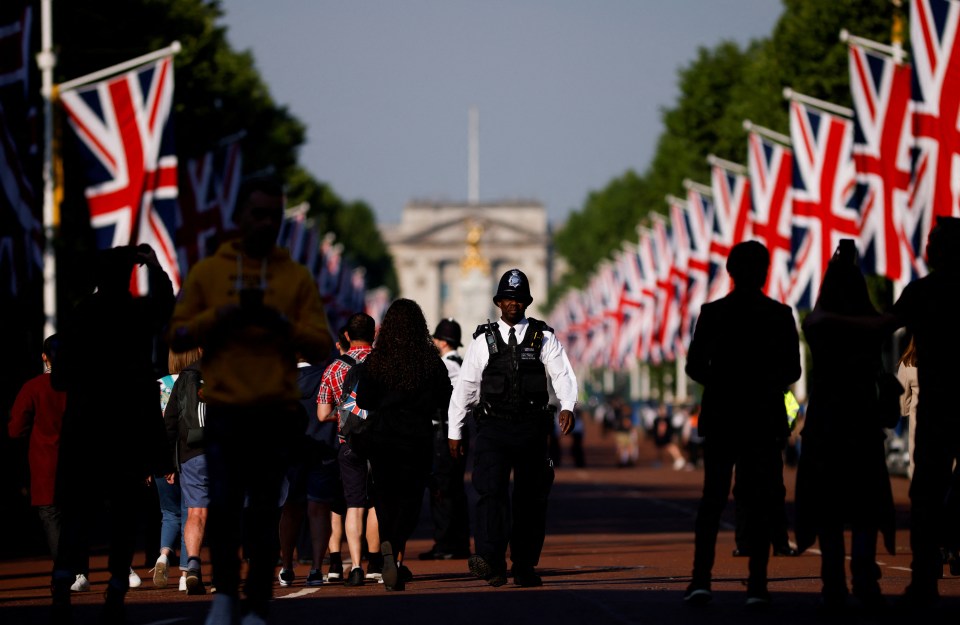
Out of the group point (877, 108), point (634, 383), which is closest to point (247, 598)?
point (877, 108)

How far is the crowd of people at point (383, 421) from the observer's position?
795 centimetres

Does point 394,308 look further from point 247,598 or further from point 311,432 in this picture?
point 247,598

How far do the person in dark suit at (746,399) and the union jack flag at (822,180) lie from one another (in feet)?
70.7

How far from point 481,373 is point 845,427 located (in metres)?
2.87

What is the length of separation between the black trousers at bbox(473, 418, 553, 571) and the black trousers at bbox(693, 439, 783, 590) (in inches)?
83.3

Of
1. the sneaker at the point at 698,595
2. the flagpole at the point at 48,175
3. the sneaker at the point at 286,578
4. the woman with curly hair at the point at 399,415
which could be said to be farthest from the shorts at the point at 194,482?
the flagpole at the point at 48,175

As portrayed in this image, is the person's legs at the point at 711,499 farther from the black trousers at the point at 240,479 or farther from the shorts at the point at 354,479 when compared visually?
the shorts at the point at 354,479

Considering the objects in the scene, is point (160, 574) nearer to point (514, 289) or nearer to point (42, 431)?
point (42, 431)

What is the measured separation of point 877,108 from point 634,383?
3161 inches

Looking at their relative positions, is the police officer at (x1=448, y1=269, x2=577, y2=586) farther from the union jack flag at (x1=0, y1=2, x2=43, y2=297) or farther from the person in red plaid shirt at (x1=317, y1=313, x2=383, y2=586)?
the union jack flag at (x1=0, y1=2, x2=43, y2=297)

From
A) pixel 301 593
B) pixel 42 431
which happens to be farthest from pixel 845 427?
pixel 42 431

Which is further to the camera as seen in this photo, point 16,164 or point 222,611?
point 16,164

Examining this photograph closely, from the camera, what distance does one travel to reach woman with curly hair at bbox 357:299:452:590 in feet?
38.3

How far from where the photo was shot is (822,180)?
103 ft
